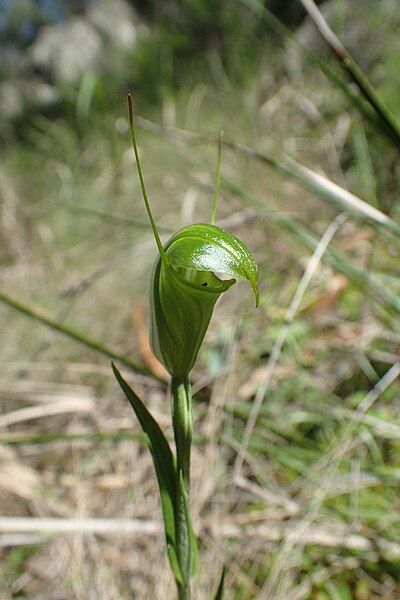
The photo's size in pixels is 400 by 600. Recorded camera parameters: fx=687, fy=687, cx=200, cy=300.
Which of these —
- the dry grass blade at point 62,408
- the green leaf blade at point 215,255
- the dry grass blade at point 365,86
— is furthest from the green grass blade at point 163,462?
the dry grass blade at point 62,408

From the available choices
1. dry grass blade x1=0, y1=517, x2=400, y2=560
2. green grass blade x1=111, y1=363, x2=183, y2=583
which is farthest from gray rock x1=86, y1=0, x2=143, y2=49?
green grass blade x1=111, y1=363, x2=183, y2=583

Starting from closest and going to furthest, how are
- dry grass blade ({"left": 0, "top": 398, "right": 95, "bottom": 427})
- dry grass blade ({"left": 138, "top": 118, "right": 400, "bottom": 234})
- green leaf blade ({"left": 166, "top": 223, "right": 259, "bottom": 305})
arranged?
green leaf blade ({"left": 166, "top": 223, "right": 259, "bottom": 305}) → dry grass blade ({"left": 138, "top": 118, "right": 400, "bottom": 234}) → dry grass blade ({"left": 0, "top": 398, "right": 95, "bottom": 427})

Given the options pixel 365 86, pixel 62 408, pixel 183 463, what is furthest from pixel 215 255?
pixel 62 408

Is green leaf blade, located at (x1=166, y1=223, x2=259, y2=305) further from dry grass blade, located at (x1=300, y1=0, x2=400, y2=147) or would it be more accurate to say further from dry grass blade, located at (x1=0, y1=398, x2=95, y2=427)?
dry grass blade, located at (x1=0, y1=398, x2=95, y2=427)

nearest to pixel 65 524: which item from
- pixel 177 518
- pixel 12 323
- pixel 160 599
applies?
pixel 160 599

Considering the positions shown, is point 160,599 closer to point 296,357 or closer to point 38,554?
point 38,554

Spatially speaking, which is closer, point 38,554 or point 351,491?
point 351,491

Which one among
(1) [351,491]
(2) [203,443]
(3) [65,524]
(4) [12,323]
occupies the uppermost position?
(1) [351,491]
